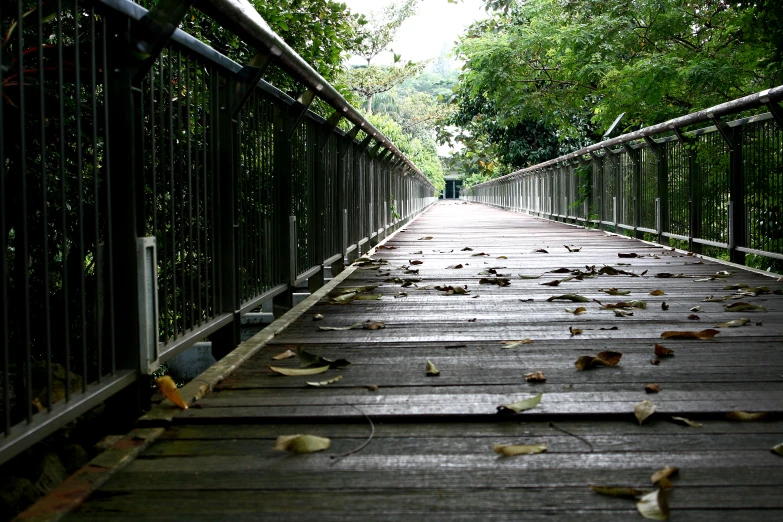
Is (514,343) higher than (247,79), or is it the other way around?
(247,79)

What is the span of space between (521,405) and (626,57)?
1459 cm

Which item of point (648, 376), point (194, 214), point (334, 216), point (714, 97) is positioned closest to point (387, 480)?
point (648, 376)

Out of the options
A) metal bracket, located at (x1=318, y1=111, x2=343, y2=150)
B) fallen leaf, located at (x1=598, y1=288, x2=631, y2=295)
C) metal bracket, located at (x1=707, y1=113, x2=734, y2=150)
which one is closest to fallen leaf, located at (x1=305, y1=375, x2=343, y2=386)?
fallen leaf, located at (x1=598, y1=288, x2=631, y2=295)

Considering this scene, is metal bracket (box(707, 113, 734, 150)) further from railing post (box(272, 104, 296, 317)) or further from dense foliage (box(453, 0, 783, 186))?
railing post (box(272, 104, 296, 317))

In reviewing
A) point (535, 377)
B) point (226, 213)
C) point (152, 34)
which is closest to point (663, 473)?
Result: point (535, 377)

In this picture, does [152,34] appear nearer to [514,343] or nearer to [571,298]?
[514,343]

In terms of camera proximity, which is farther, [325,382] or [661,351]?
[661,351]

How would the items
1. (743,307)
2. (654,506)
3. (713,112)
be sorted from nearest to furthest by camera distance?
(654,506), (743,307), (713,112)

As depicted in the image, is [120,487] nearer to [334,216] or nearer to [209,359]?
[209,359]

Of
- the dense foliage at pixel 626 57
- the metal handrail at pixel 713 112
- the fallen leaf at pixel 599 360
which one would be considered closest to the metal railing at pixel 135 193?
the fallen leaf at pixel 599 360

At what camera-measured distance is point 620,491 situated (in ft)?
5.54

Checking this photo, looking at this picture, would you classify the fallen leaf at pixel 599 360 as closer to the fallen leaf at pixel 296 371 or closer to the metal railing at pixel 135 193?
the fallen leaf at pixel 296 371

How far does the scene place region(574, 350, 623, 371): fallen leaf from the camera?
2893 millimetres

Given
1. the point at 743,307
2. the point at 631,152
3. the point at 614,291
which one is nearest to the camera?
the point at 743,307
